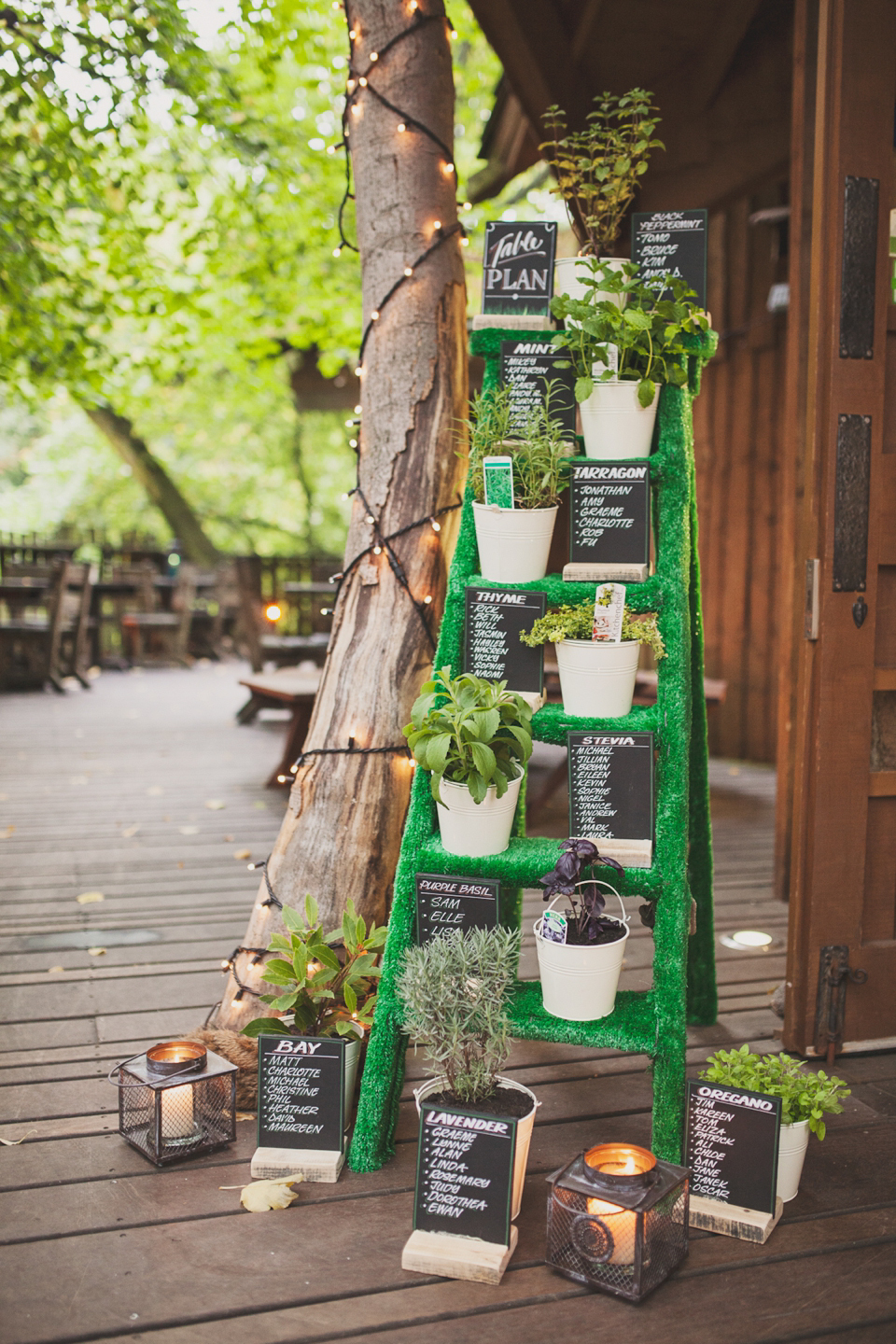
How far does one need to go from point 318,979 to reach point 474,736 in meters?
0.65

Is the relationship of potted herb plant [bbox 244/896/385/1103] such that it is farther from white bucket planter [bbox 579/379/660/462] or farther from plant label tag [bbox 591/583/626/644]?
white bucket planter [bbox 579/379/660/462]

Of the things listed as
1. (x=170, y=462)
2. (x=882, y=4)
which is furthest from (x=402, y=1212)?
(x=170, y=462)

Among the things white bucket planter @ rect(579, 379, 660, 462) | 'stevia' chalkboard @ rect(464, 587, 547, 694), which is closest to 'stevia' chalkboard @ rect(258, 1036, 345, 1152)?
'stevia' chalkboard @ rect(464, 587, 547, 694)

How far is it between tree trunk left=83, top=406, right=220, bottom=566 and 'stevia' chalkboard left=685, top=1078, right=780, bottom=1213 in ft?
42.4

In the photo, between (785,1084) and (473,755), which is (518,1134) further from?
(473,755)

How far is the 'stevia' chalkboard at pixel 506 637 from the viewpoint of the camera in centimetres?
205

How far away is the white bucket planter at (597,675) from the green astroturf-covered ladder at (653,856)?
0.10 feet

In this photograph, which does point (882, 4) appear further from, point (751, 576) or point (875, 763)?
point (751, 576)

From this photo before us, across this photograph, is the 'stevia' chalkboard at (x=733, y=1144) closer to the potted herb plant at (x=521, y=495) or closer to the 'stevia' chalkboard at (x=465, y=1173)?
the 'stevia' chalkboard at (x=465, y=1173)

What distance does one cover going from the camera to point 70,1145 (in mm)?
2059

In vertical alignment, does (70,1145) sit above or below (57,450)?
below

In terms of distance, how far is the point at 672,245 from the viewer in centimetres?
221

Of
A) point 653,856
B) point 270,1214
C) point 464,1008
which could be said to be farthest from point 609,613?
point 270,1214

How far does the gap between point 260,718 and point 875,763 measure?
608cm
